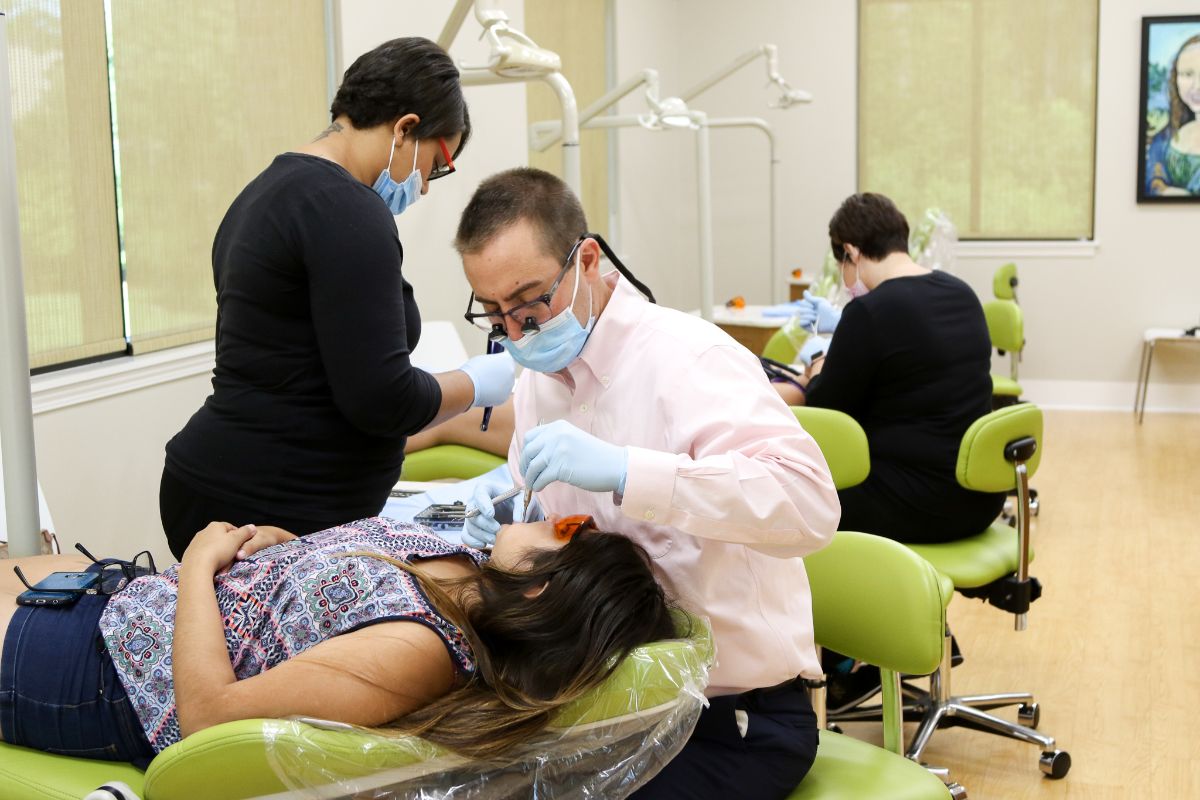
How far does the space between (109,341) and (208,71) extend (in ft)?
2.41

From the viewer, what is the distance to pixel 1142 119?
20.6 feet

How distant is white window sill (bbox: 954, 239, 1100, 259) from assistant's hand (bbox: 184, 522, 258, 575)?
5601 millimetres

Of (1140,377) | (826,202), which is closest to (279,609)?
(826,202)

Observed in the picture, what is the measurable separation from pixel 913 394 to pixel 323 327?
1574 millimetres

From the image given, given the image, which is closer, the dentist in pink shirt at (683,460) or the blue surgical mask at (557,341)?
the dentist in pink shirt at (683,460)

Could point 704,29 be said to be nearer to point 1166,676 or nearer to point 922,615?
point 1166,676

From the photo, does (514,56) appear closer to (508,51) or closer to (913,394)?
(508,51)

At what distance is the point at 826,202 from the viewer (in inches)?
270

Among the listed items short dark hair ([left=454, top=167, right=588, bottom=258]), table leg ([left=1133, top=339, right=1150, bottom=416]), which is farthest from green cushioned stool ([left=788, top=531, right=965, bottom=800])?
table leg ([left=1133, top=339, right=1150, bottom=416])

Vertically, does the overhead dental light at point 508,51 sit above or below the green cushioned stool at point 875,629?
above

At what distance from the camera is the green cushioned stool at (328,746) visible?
102 centimetres

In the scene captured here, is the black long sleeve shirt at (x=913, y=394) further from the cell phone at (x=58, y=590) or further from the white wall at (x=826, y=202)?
the white wall at (x=826, y=202)

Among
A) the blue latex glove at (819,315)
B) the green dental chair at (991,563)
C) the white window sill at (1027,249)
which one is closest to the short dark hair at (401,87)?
the green dental chair at (991,563)

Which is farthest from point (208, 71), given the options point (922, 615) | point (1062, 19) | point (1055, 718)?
point (1062, 19)
